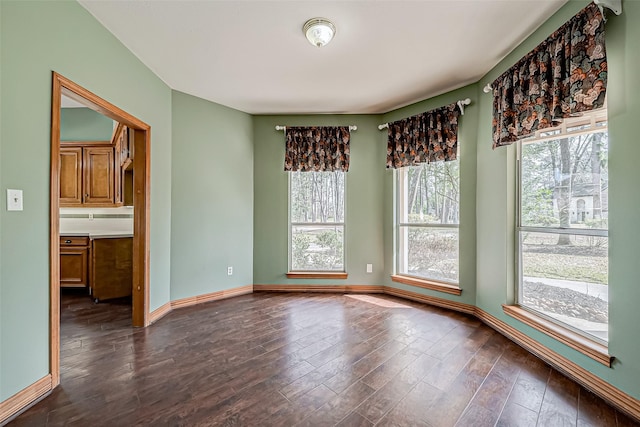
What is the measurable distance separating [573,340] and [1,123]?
3.73 m

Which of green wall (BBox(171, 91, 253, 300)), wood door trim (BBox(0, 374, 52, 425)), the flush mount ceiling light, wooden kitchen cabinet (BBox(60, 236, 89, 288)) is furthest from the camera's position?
wooden kitchen cabinet (BBox(60, 236, 89, 288))

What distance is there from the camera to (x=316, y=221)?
13.4 feet

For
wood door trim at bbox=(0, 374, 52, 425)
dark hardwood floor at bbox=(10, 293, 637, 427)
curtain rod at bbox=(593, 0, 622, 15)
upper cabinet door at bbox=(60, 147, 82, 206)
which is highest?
curtain rod at bbox=(593, 0, 622, 15)

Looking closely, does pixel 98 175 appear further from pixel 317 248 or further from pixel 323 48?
pixel 323 48

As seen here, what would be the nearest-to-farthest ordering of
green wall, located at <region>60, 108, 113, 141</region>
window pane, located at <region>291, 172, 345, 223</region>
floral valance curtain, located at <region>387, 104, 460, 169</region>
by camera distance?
floral valance curtain, located at <region>387, 104, 460, 169</region> < window pane, located at <region>291, 172, 345, 223</region> < green wall, located at <region>60, 108, 113, 141</region>

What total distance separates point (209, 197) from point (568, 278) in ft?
12.1

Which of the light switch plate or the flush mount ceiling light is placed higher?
the flush mount ceiling light

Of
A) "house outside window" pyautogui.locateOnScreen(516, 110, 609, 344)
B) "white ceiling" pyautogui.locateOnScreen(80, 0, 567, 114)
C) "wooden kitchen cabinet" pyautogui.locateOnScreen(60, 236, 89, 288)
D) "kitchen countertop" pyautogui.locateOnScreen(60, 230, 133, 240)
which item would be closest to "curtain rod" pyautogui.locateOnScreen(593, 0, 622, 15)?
"white ceiling" pyautogui.locateOnScreen(80, 0, 567, 114)

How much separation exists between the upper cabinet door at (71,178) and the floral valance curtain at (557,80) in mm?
5445

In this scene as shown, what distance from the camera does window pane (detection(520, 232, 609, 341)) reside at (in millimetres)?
1898

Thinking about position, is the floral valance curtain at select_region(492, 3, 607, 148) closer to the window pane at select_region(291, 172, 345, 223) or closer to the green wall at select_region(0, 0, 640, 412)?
the green wall at select_region(0, 0, 640, 412)

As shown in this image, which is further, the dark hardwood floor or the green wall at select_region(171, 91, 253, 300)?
the green wall at select_region(171, 91, 253, 300)

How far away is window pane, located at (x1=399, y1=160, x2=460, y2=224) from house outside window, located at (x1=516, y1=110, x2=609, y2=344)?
815mm

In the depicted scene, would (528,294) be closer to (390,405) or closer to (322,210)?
(390,405)
